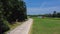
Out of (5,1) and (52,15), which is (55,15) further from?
(5,1)

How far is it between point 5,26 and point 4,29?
0.64m

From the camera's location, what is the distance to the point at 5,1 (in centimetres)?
2094

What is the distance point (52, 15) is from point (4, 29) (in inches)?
5479

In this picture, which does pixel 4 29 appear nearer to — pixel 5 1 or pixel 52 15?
pixel 5 1

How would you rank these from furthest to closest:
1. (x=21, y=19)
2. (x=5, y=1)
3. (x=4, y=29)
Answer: (x=21, y=19), (x=4, y=29), (x=5, y=1)

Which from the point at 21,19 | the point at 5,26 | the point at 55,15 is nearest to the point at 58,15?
the point at 55,15

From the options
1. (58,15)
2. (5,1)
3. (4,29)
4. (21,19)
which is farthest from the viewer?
(58,15)

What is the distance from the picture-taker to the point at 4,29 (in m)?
24.7

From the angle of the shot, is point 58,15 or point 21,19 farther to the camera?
point 58,15

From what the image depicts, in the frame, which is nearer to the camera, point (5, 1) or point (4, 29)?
point (5, 1)

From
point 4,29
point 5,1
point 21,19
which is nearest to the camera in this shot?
point 5,1

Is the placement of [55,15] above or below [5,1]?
below

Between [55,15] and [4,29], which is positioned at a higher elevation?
[4,29]

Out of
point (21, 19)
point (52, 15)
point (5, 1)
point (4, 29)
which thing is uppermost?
point (5, 1)
